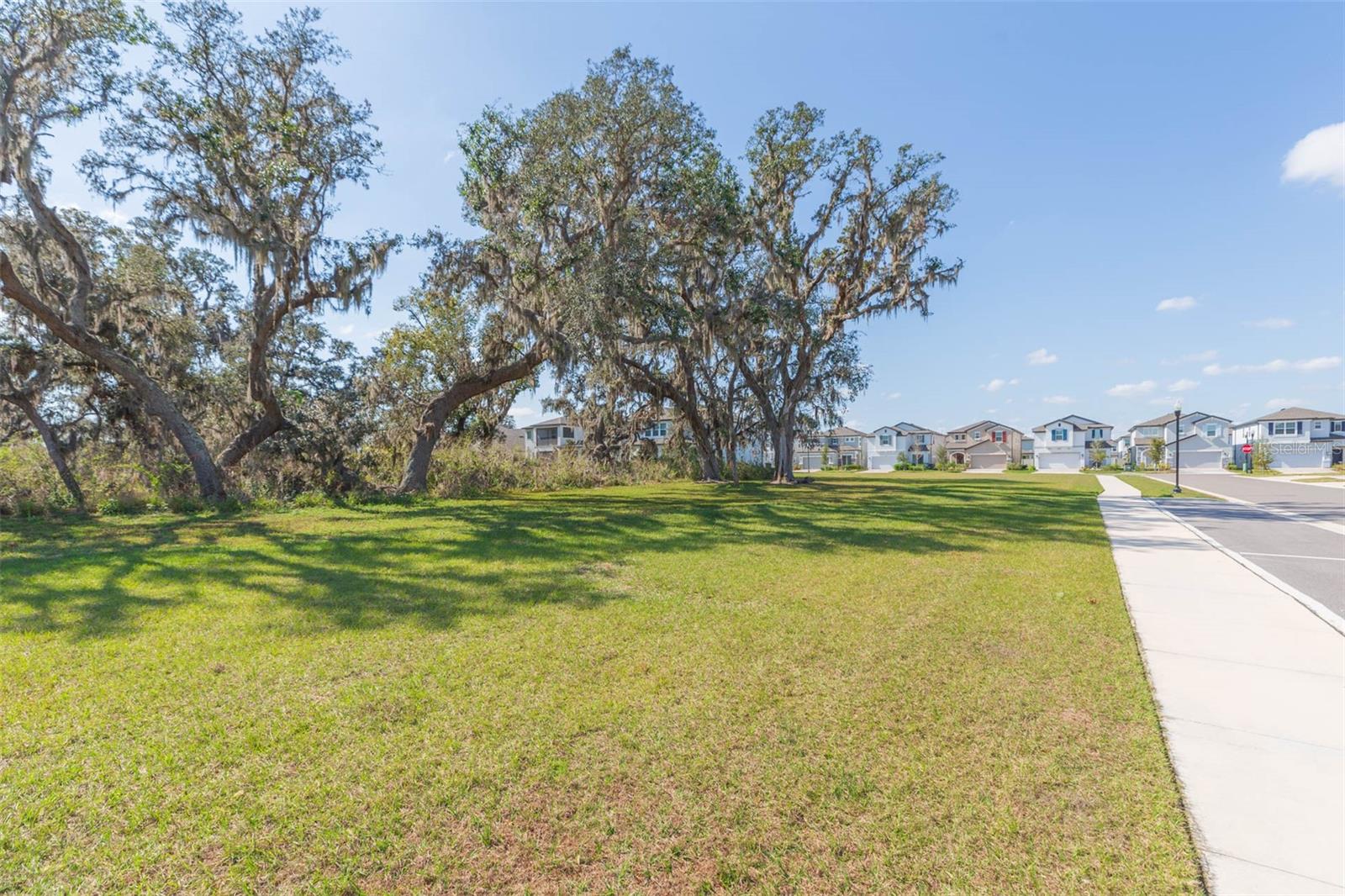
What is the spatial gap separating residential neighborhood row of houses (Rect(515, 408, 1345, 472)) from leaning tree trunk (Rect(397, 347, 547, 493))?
24.4 m

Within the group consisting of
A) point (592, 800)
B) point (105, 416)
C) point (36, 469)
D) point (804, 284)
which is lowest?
point (592, 800)

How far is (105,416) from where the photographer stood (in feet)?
46.1

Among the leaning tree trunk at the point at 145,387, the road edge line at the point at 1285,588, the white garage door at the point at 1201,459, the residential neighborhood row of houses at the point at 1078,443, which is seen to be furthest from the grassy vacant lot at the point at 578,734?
the white garage door at the point at 1201,459

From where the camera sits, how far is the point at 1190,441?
52.0 m

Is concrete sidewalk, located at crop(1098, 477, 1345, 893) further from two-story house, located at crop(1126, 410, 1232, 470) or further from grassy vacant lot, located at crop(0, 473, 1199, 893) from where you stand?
two-story house, located at crop(1126, 410, 1232, 470)

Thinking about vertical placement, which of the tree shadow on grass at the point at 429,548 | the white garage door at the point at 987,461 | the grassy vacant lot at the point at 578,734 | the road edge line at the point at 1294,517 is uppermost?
the white garage door at the point at 987,461

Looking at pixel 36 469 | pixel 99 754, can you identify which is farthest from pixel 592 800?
pixel 36 469

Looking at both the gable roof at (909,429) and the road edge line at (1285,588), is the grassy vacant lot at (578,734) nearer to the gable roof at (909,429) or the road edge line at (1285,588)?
the road edge line at (1285,588)

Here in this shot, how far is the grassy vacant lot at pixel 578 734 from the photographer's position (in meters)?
1.99

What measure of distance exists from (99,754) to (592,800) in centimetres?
240

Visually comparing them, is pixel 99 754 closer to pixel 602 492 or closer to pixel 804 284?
pixel 602 492

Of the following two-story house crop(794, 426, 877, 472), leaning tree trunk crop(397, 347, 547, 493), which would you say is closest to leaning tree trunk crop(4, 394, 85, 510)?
leaning tree trunk crop(397, 347, 547, 493)

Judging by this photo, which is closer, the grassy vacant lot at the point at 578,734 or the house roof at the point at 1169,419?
the grassy vacant lot at the point at 578,734

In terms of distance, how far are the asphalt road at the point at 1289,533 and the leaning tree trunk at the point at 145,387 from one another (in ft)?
58.3
